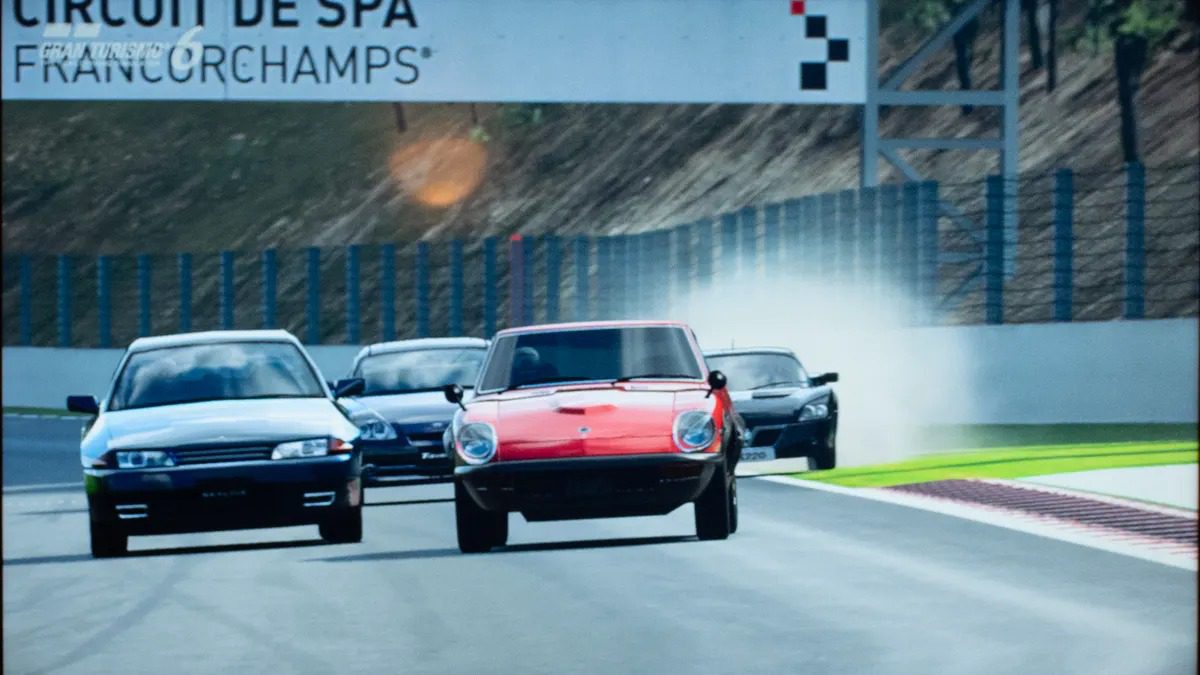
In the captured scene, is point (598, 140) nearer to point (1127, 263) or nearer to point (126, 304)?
point (126, 304)

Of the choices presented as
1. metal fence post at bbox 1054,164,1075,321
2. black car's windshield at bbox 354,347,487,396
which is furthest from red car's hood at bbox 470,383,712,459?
metal fence post at bbox 1054,164,1075,321

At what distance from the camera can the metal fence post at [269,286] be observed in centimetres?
4862

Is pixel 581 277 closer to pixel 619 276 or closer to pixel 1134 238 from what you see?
pixel 619 276

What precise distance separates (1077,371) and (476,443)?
50.8 feet

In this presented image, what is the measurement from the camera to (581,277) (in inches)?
1639

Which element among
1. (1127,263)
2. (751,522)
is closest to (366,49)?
(1127,263)

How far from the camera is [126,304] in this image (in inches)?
3433

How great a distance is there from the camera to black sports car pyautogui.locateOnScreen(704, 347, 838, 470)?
859 inches

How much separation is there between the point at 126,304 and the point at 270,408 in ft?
242

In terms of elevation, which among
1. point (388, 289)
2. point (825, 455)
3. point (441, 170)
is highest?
point (441, 170)

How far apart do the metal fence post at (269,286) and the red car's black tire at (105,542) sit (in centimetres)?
3299

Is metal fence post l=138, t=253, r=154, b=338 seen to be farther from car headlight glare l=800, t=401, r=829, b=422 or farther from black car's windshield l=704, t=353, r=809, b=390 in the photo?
car headlight glare l=800, t=401, r=829, b=422

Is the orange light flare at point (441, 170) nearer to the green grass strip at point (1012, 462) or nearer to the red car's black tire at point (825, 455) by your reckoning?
the green grass strip at point (1012, 462)

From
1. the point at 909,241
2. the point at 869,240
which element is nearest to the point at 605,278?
the point at 869,240
